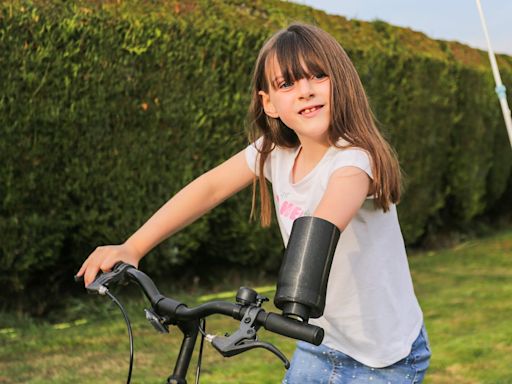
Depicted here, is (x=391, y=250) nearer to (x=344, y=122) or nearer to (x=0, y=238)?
(x=344, y=122)

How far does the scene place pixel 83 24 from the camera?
640 cm

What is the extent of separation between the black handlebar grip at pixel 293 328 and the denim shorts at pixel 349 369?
2.58ft

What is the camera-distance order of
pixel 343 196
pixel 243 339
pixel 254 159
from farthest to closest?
pixel 254 159 < pixel 343 196 < pixel 243 339

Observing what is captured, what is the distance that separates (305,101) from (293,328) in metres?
0.74

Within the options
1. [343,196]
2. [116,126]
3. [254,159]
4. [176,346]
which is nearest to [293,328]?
[343,196]

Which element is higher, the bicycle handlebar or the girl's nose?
the girl's nose

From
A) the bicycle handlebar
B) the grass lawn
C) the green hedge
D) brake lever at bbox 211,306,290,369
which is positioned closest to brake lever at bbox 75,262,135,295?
the bicycle handlebar

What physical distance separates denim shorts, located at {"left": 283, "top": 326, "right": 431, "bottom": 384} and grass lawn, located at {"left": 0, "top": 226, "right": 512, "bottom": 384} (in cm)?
267

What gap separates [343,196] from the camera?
70.4 inches

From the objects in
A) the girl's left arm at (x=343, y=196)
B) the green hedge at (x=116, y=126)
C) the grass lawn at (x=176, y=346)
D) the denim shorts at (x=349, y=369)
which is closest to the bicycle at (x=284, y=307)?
the girl's left arm at (x=343, y=196)

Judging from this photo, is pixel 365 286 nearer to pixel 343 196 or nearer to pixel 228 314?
pixel 343 196

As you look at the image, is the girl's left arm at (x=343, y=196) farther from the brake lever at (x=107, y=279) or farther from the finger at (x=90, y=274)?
the finger at (x=90, y=274)

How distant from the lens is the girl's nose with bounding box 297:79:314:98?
2.00 meters

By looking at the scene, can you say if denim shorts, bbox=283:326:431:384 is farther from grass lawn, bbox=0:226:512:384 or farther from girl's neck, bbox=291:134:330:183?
grass lawn, bbox=0:226:512:384
